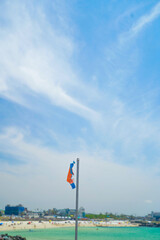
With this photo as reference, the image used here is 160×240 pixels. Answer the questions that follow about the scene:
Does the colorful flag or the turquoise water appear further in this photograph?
the turquoise water

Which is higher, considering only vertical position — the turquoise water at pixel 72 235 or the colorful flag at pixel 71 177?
the colorful flag at pixel 71 177

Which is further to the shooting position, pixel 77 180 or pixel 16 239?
pixel 16 239

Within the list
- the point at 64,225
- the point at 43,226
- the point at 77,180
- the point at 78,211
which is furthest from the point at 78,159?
the point at 64,225

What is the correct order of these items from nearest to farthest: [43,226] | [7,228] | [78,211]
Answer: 1. [78,211]
2. [7,228]
3. [43,226]

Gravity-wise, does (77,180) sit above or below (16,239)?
above

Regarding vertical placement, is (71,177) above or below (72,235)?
above

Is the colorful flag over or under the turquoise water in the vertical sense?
over

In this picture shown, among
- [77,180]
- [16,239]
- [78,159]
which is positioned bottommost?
[16,239]

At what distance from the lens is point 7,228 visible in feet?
300

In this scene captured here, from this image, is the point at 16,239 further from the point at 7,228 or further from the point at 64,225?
the point at 64,225

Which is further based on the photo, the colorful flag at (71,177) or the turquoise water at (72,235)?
the turquoise water at (72,235)

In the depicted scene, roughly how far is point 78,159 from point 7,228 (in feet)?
293

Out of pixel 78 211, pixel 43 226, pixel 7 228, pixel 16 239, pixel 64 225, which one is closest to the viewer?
pixel 78 211

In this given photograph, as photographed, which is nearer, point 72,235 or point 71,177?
point 71,177
